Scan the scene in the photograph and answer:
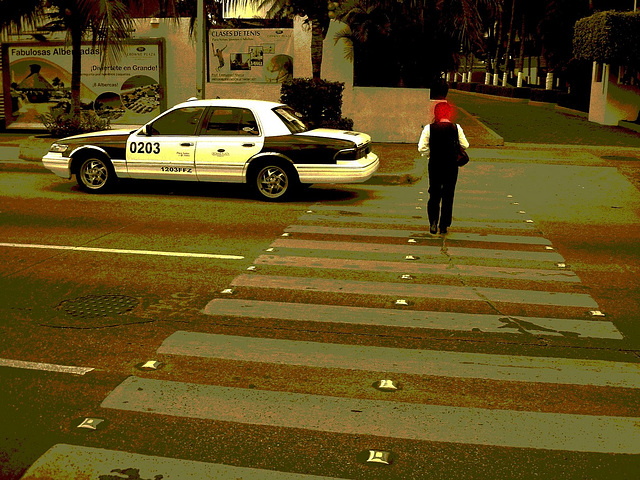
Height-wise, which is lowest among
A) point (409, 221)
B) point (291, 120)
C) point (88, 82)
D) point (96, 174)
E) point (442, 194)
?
point (409, 221)

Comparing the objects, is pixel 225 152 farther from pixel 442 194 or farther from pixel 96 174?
pixel 442 194

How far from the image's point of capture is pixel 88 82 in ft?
72.3

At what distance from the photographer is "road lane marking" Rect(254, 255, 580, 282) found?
26.3 ft

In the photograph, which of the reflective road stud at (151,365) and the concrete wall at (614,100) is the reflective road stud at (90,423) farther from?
the concrete wall at (614,100)

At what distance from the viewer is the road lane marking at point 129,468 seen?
12.5 feet

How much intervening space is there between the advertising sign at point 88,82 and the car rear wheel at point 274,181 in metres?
10.5

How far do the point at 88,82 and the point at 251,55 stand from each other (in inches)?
197

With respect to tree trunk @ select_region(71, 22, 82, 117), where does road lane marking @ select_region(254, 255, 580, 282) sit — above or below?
below

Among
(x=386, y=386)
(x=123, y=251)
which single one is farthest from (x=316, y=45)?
(x=386, y=386)

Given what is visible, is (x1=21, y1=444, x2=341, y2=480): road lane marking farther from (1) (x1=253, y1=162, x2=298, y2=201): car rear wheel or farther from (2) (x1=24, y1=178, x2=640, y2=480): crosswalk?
(1) (x1=253, y1=162, x2=298, y2=201): car rear wheel

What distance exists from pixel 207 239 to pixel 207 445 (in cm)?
567

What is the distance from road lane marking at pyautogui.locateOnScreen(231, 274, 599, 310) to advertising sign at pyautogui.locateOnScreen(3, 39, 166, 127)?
50.6 ft

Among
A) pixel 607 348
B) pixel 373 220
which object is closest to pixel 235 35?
pixel 373 220

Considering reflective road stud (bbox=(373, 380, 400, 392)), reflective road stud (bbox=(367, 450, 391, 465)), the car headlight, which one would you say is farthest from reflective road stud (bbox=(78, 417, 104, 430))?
the car headlight
